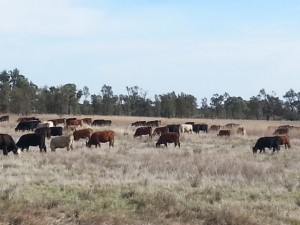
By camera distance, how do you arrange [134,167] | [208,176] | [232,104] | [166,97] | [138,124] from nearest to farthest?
[208,176] < [134,167] < [138,124] < [166,97] < [232,104]

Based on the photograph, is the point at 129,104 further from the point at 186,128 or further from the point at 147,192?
the point at 147,192

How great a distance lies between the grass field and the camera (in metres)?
10.8

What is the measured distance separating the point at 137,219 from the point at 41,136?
623 inches

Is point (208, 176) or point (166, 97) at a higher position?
point (166, 97)

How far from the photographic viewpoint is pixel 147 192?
1294 centimetres

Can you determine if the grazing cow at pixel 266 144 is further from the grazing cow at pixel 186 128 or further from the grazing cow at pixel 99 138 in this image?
the grazing cow at pixel 186 128

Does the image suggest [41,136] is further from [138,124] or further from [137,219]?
[138,124]

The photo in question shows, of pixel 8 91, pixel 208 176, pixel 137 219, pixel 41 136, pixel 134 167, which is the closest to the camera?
pixel 137 219

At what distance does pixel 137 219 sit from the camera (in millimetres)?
10906

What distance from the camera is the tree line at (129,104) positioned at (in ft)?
275

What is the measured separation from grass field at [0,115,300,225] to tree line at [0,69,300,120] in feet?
215

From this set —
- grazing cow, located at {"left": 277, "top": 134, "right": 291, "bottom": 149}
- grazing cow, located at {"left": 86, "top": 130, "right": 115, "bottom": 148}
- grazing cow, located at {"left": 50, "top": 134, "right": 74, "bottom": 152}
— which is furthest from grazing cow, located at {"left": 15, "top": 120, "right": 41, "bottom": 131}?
grazing cow, located at {"left": 277, "top": 134, "right": 291, "bottom": 149}

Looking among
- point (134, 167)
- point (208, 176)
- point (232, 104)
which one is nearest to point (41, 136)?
point (134, 167)

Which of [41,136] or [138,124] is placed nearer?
[41,136]
